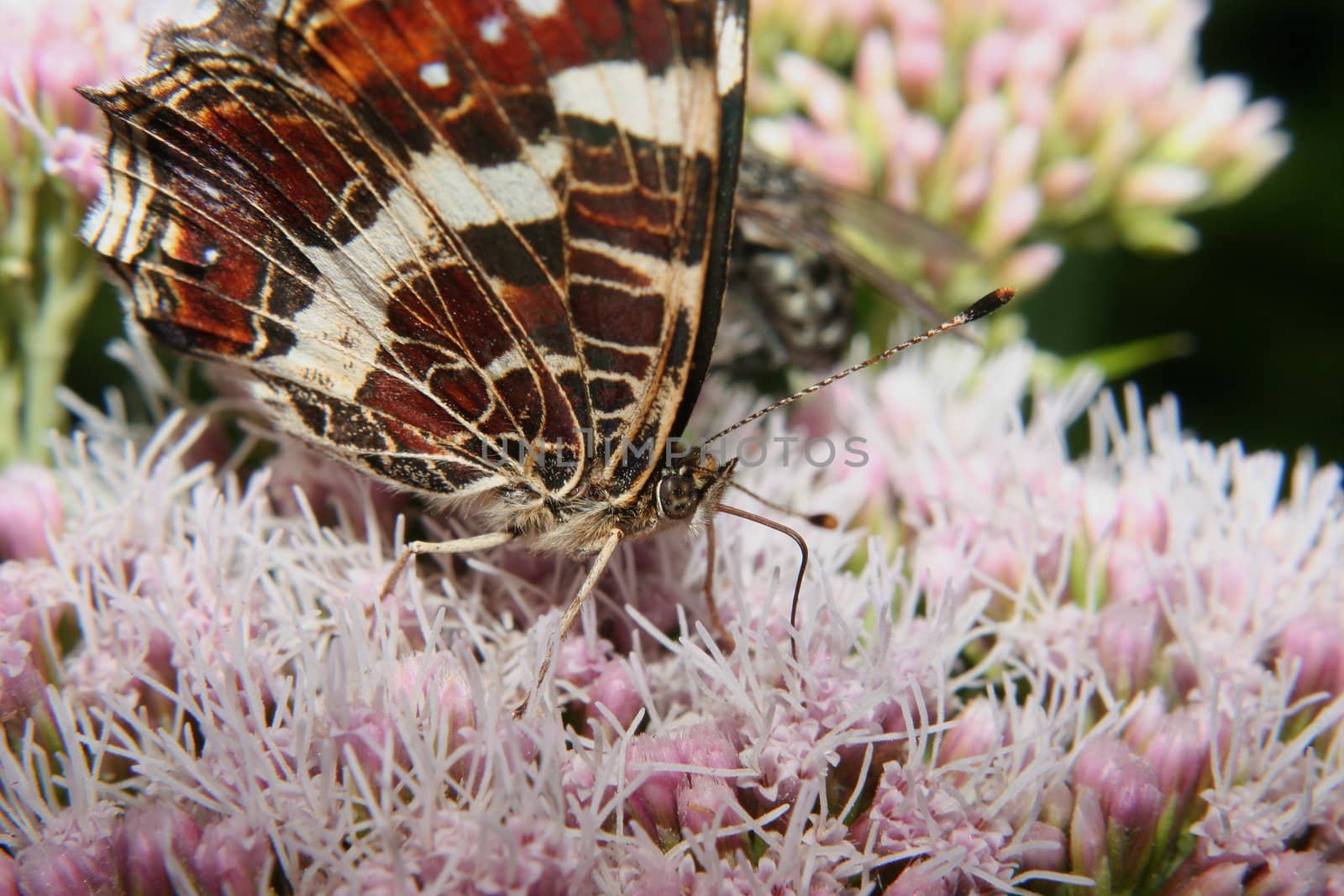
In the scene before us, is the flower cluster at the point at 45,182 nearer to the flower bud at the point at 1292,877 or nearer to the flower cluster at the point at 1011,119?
the flower cluster at the point at 1011,119

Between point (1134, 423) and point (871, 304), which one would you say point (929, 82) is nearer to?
point (871, 304)

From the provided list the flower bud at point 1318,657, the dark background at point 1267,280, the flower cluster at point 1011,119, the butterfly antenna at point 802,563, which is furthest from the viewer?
the dark background at point 1267,280

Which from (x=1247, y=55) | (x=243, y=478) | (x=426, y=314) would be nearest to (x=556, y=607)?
(x=426, y=314)

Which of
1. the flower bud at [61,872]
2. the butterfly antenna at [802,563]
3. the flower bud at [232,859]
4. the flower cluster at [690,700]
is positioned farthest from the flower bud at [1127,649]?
the flower bud at [61,872]

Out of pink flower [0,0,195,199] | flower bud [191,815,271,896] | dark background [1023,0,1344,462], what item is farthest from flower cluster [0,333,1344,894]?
dark background [1023,0,1344,462]

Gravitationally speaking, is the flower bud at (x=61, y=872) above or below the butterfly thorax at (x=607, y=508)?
below

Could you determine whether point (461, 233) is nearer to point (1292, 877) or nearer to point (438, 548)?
point (438, 548)
